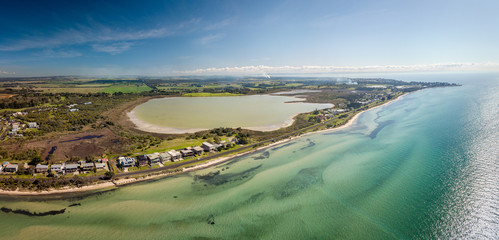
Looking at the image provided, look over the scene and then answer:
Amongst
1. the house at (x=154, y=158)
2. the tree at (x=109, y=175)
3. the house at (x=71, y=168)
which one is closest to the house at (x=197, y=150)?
the house at (x=154, y=158)

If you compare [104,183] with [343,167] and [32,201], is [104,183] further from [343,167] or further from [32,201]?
[343,167]

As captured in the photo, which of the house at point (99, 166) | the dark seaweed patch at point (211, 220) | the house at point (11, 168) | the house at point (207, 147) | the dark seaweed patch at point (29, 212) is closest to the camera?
the dark seaweed patch at point (211, 220)

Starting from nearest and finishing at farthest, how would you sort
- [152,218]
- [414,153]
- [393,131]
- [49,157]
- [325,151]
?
[152,218] → [49,157] → [414,153] → [325,151] → [393,131]

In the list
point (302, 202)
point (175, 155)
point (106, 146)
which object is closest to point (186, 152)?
point (175, 155)

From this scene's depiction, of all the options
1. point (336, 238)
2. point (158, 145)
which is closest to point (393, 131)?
point (336, 238)

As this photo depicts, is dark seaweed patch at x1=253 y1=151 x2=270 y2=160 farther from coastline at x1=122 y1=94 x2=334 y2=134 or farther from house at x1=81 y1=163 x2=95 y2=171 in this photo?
house at x1=81 y1=163 x2=95 y2=171

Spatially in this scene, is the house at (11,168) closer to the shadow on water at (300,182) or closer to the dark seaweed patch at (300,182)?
the shadow on water at (300,182)

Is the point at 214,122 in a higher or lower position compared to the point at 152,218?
higher
